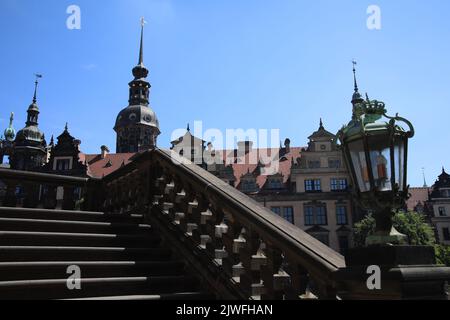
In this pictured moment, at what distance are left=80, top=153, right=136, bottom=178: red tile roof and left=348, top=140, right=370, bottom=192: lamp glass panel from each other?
127ft

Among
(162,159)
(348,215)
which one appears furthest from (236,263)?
(348,215)

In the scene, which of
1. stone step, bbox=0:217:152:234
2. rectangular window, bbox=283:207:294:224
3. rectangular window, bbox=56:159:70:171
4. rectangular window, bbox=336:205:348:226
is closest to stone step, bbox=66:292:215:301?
stone step, bbox=0:217:152:234

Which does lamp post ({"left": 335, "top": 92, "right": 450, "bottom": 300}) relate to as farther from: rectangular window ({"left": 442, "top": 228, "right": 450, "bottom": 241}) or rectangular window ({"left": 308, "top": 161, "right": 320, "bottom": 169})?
A: rectangular window ({"left": 442, "top": 228, "right": 450, "bottom": 241})

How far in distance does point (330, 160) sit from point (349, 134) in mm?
32822

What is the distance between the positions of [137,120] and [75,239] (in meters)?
57.7

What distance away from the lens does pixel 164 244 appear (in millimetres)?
5266

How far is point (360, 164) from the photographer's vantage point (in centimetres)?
324

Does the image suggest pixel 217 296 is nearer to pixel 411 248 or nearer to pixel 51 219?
pixel 411 248

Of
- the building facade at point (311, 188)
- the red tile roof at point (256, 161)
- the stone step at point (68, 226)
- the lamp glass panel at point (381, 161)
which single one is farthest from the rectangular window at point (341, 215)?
the lamp glass panel at point (381, 161)

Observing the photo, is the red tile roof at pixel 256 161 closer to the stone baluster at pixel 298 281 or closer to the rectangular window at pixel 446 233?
the rectangular window at pixel 446 233

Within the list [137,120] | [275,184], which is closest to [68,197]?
[275,184]

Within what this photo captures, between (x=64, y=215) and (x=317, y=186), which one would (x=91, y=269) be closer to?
(x=64, y=215)

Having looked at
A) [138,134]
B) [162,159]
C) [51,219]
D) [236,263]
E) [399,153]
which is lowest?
[236,263]

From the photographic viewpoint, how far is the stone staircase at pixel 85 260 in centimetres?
380
